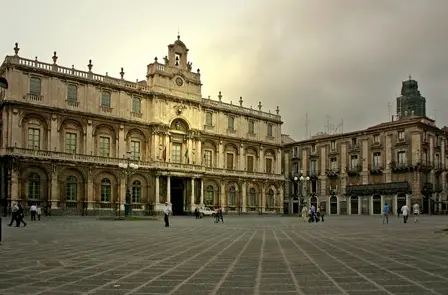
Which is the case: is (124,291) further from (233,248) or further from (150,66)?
(150,66)

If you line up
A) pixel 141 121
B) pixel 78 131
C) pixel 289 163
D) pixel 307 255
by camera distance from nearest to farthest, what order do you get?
pixel 307 255
pixel 78 131
pixel 141 121
pixel 289 163

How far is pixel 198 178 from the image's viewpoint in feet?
189

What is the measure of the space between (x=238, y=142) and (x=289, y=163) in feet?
53.3

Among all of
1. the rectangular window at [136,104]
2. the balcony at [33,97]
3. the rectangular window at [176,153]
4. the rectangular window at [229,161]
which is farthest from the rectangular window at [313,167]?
the balcony at [33,97]

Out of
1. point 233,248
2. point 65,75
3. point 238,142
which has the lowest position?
point 233,248

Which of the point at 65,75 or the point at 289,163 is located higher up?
the point at 65,75

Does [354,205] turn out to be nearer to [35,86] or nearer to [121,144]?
[121,144]

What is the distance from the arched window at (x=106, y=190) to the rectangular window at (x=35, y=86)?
416 inches

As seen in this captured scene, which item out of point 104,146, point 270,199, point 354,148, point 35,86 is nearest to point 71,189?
point 104,146

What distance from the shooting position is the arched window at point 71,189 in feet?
157

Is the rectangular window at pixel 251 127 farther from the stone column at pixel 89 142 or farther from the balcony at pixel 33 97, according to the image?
the balcony at pixel 33 97

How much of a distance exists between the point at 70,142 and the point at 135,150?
745 centimetres

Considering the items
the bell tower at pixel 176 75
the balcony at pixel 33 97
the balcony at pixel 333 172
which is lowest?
the balcony at pixel 333 172

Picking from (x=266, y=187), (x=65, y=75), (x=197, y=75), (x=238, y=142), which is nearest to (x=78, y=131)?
(x=65, y=75)
